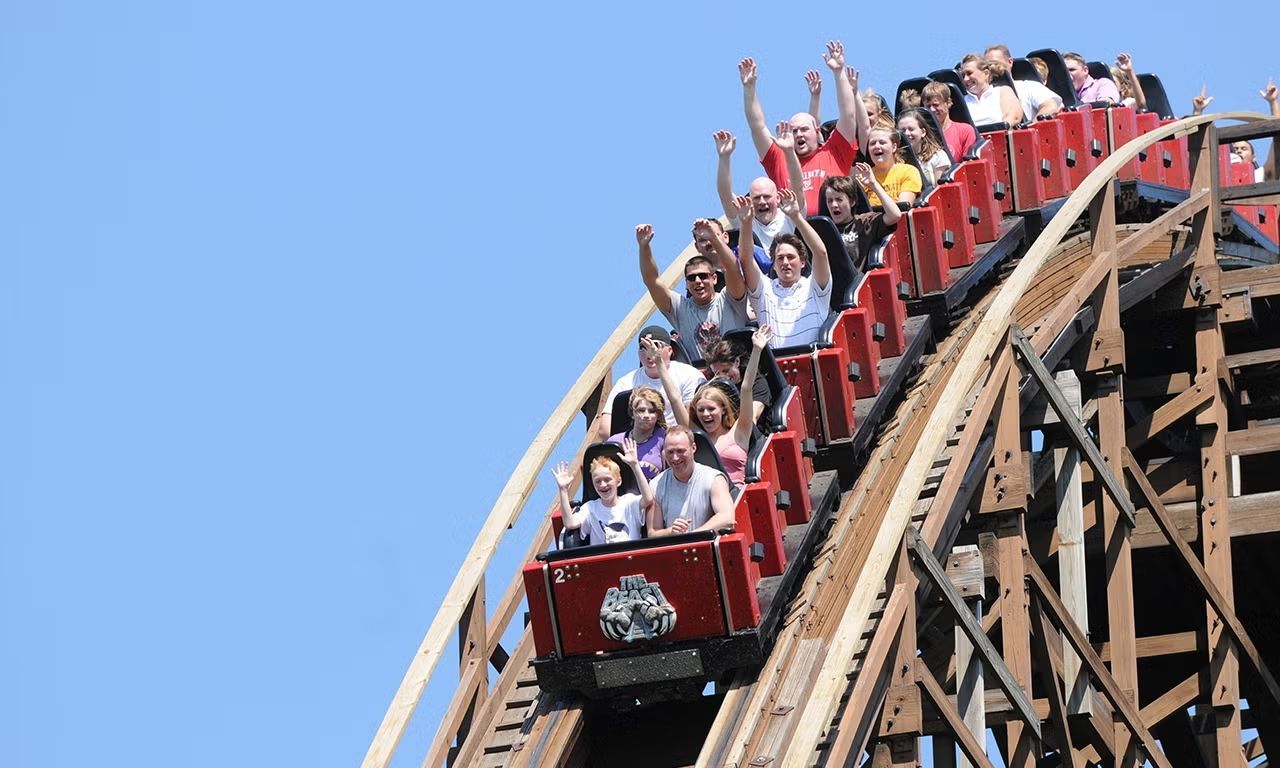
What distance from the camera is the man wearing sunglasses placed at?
10578 millimetres

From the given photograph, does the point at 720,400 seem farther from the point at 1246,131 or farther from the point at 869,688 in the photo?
the point at 1246,131

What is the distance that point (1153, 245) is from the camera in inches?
545

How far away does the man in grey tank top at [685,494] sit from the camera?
8.93m

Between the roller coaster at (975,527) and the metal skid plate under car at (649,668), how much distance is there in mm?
11

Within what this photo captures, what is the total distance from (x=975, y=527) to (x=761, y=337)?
1.85 meters

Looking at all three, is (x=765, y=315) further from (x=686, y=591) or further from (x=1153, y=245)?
(x=1153, y=245)

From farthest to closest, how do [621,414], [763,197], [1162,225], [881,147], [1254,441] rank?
[1254,441] → [1162,225] → [881,147] → [763,197] → [621,414]

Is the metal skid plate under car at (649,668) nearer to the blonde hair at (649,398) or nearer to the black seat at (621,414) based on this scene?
the blonde hair at (649,398)

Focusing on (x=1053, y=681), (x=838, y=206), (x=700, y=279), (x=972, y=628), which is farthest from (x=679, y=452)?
(x=838, y=206)

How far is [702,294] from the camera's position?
1071cm

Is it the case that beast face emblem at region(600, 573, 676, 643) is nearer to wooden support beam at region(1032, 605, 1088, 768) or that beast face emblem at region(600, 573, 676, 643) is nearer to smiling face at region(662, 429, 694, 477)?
smiling face at region(662, 429, 694, 477)

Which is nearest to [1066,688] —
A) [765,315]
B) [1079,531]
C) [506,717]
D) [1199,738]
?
[1079,531]

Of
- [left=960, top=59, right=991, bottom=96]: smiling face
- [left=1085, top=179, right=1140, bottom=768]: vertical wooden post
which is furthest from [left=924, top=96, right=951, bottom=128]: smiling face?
[left=1085, top=179, right=1140, bottom=768]: vertical wooden post

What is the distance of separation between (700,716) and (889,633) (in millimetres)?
863
